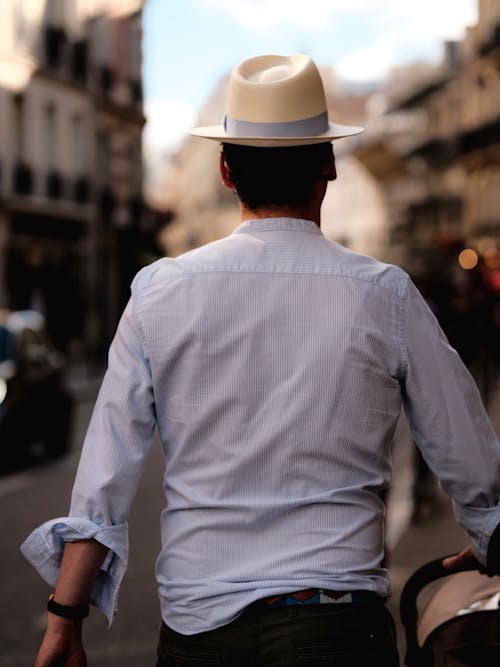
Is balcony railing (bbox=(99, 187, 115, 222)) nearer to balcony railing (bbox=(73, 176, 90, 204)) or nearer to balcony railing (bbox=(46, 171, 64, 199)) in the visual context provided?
balcony railing (bbox=(73, 176, 90, 204))

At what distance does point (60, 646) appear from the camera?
2.57 m

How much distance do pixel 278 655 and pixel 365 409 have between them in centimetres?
47

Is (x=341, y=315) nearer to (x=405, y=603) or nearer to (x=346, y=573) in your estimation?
(x=346, y=573)

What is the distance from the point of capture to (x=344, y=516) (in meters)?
2.52

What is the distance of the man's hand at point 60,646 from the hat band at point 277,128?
956mm

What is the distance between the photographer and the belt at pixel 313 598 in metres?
2.45

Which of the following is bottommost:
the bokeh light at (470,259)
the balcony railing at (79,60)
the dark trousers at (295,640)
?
the bokeh light at (470,259)

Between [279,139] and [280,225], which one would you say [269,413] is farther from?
[279,139]

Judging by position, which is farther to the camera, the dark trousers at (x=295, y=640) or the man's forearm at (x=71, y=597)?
the man's forearm at (x=71, y=597)

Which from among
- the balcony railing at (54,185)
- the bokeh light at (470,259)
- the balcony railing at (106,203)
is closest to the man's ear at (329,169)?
the bokeh light at (470,259)

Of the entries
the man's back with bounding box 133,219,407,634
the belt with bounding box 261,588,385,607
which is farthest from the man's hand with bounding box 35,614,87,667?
the belt with bounding box 261,588,385,607

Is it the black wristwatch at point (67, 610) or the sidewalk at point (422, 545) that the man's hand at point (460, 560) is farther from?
the sidewalk at point (422, 545)

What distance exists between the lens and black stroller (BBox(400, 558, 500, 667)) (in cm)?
271

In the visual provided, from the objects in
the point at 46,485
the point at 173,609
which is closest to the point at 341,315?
the point at 173,609
